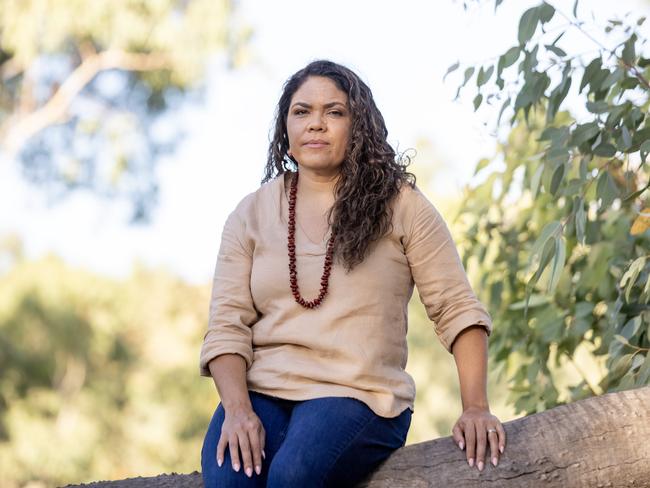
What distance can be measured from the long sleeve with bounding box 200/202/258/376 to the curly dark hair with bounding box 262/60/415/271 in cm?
23

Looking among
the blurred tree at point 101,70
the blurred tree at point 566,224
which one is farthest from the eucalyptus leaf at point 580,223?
the blurred tree at point 101,70

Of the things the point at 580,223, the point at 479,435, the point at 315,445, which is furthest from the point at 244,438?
the point at 580,223

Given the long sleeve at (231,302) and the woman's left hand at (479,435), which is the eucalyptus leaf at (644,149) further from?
the long sleeve at (231,302)

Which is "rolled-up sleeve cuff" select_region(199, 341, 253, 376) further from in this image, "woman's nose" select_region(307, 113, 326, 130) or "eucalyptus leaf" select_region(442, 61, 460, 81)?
"eucalyptus leaf" select_region(442, 61, 460, 81)

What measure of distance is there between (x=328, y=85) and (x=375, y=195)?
306 millimetres

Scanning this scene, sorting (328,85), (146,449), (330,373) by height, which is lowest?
(330,373)

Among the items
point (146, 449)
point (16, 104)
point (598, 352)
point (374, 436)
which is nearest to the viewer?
point (374, 436)

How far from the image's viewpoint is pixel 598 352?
3.34m

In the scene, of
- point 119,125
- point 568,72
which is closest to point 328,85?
point 568,72

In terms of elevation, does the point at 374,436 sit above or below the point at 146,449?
below

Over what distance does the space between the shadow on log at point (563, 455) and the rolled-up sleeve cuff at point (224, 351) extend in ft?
1.41

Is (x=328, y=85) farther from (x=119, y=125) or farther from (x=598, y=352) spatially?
(x=119, y=125)

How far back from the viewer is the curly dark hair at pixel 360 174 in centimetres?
239

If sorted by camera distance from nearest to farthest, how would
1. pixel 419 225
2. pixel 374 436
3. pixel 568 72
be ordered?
pixel 374 436, pixel 419 225, pixel 568 72
